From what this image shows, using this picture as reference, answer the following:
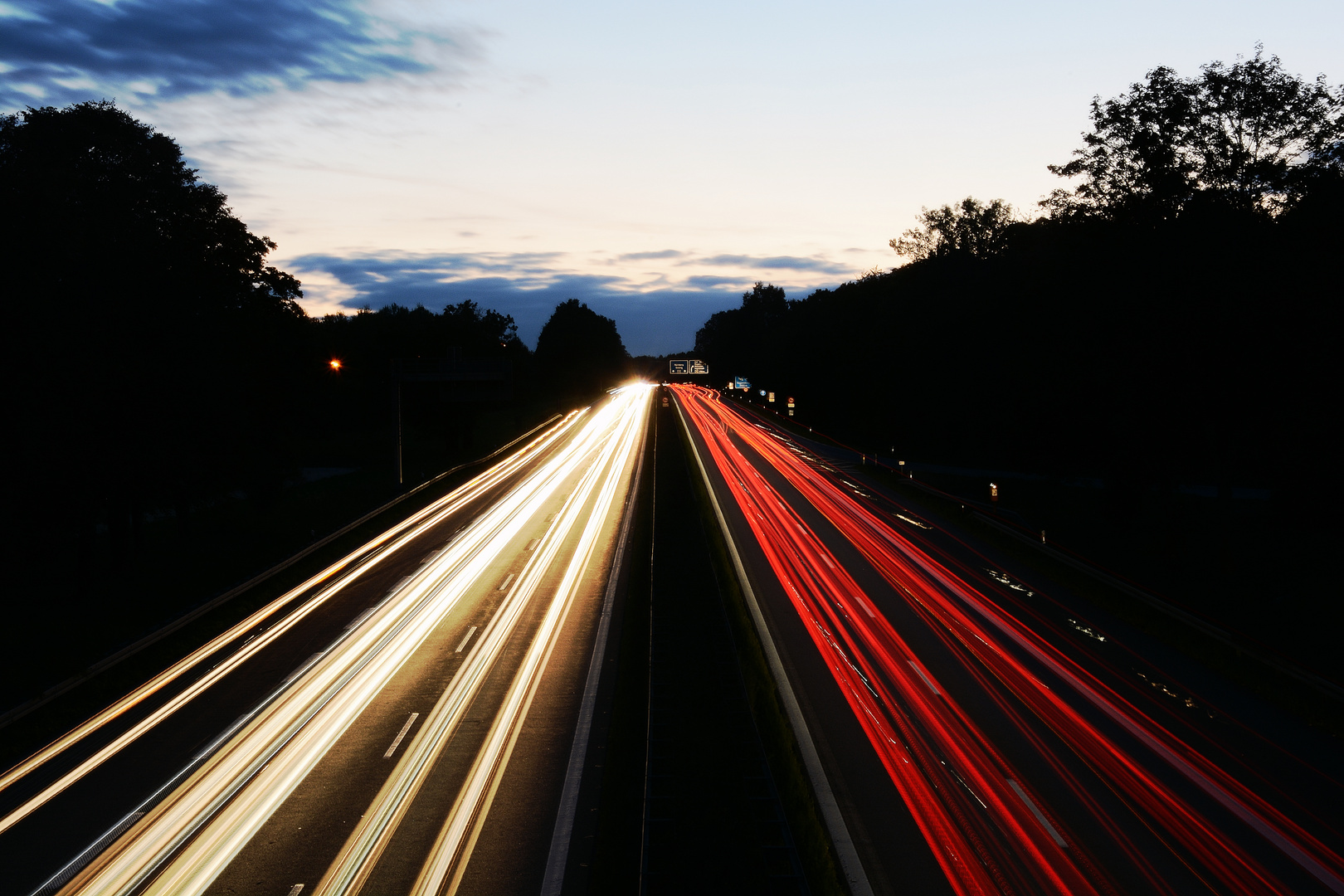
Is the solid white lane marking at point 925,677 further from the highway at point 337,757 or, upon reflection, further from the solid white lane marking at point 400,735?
the solid white lane marking at point 400,735

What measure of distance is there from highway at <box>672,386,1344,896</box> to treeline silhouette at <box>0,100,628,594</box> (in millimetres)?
21277

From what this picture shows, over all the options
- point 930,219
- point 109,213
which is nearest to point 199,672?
point 109,213

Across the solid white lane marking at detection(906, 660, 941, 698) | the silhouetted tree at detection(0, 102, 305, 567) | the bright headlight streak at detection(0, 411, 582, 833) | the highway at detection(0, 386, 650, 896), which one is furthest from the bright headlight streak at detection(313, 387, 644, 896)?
the silhouetted tree at detection(0, 102, 305, 567)

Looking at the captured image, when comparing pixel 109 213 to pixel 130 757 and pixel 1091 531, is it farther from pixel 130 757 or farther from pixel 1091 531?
pixel 1091 531

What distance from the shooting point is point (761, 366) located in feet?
456

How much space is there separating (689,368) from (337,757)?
151 meters

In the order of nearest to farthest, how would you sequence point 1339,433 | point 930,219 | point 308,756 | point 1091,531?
1. point 308,756
2. point 1339,433
3. point 1091,531
4. point 930,219

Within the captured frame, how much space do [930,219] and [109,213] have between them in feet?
298

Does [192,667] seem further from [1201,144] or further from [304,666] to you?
[1201,144]

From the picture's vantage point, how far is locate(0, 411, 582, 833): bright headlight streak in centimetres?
1242

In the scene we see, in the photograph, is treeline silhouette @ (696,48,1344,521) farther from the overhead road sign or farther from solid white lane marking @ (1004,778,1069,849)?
the overhead road sign

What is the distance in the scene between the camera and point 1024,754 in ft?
42.7

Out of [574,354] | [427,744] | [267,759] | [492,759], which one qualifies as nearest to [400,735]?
[427,744]

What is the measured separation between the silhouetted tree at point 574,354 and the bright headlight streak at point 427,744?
119450 mm
